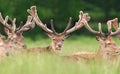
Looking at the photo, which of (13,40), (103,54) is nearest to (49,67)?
(103,54)

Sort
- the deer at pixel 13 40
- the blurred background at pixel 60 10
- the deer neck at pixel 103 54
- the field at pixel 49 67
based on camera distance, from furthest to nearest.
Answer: the blurred background at pixel 60 10 → the deer at pixel 13 40 → the deer neck at pixel 103 54 → the field at pixel 49 67

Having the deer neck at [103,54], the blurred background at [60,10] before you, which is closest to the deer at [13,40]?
the deer neck at [103,54]

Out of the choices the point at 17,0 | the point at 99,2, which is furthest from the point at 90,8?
the point at 17,0

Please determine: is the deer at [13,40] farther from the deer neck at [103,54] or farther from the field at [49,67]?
the field at [49,67]

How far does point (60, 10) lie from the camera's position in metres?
31.2

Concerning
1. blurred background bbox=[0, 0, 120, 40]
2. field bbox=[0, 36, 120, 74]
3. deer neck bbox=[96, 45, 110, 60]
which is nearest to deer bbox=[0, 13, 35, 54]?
deer neck bbox=[96, 45, 110, 60]

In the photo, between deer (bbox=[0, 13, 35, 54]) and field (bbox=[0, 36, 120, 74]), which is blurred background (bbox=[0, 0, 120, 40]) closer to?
deer (bbox=[0, 13, 35, 54])

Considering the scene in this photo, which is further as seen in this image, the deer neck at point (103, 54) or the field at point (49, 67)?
the deer neck at point (103, 54)

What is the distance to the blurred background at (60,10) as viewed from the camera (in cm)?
2950

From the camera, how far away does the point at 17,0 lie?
98.7 feet

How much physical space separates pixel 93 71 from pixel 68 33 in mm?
5565

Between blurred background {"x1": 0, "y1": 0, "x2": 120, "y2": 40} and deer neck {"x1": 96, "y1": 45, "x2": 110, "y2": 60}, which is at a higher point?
blurred background {"x1": 0, "y1": 0, "x2": 120, "y2": 40}

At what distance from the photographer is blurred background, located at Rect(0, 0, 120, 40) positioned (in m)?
29.5

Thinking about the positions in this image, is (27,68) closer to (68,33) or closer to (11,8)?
(68,33)
